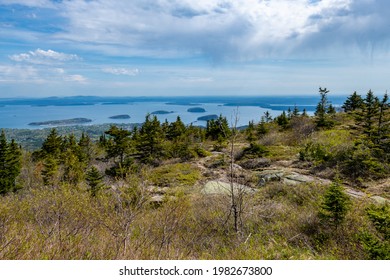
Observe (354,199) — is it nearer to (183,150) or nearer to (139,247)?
(139,247)

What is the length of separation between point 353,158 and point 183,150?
436 inches

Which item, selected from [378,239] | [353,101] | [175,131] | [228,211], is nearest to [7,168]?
[175,131]

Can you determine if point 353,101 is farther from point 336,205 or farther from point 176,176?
point 336,205

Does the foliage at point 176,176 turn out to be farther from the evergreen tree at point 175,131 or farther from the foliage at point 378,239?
the evergreen tree at point 175,131

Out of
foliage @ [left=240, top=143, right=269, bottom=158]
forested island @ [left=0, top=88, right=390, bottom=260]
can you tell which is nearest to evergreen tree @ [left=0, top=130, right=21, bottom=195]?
forested island @ [left=0, top=88, right=390, bottom=260]

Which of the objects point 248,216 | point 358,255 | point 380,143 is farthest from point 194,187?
point 380,143

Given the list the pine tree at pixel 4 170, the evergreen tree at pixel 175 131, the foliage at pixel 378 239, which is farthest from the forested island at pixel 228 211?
the evergreen tree at pixel 175 131

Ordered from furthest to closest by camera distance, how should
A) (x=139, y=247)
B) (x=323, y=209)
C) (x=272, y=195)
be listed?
(x=272, y=195), (x=323, y=209), (x=139, y=247)

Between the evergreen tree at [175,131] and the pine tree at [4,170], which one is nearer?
the pine tree at [4,170]

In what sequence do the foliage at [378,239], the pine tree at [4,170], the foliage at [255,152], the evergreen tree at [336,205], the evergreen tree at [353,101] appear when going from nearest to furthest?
the foliage at [378,239], the evergreen tree at [336,205], the foliage at [255,152], the pine tree at [4,170], the evergreen tree at [353,101]

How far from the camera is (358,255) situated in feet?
18.6

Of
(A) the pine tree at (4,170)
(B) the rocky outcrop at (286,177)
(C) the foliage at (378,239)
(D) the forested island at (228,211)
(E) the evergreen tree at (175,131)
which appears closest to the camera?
(C) the foliage at (378,239)

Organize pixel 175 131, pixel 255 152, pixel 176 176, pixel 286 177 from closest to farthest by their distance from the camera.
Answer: pixel 286 177
pixel 176 176
pixel 255 152
pixel 175 131

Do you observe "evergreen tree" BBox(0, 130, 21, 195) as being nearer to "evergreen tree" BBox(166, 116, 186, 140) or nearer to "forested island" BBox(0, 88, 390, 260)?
"forested island" BBox(0, 88, 390, 260)
